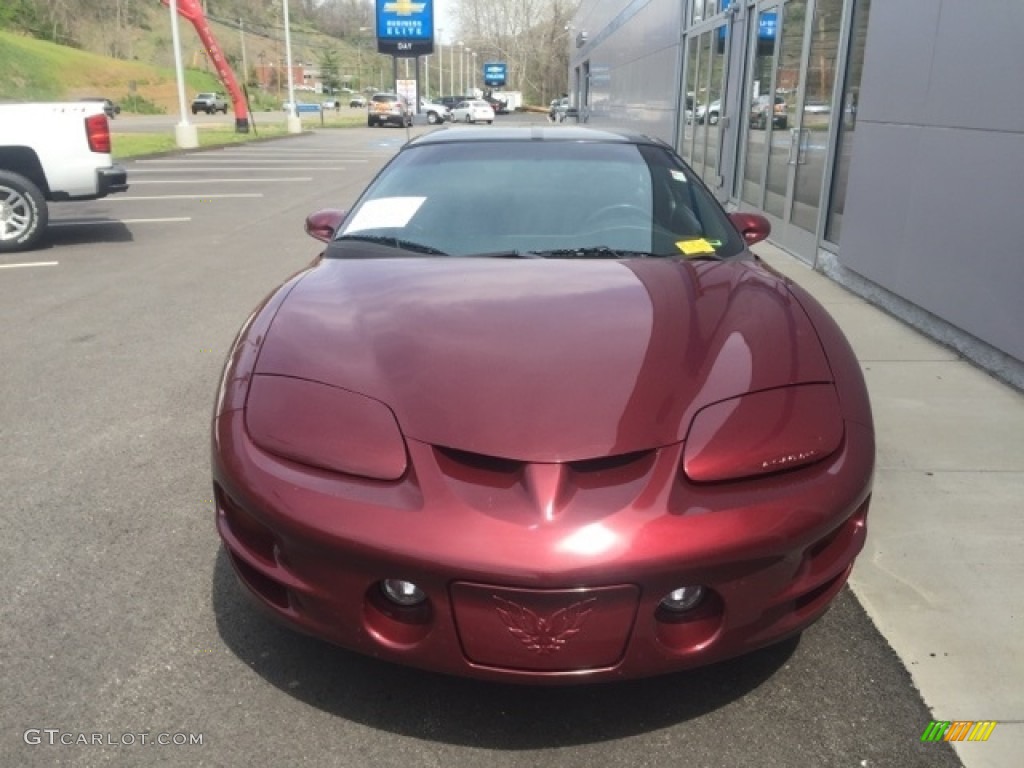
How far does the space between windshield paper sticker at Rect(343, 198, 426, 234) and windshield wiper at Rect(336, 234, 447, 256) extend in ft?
0.20

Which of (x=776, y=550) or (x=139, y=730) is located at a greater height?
(x=776, y=550)

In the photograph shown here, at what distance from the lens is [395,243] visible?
3.35 meters

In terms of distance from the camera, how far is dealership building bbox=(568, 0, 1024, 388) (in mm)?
5031

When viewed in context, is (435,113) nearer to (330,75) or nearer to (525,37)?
(525,37)

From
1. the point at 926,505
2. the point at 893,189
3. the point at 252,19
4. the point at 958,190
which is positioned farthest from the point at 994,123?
the point at 252,19

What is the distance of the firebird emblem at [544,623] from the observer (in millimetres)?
1919

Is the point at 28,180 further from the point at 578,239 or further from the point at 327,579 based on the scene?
the point at 327,579

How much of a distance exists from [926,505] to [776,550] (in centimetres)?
179

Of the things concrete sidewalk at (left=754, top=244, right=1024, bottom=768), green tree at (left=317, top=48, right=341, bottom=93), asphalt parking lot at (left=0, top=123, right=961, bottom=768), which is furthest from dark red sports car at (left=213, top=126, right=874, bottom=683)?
green tree at (left=317, top=48, right=341, bottom=93)

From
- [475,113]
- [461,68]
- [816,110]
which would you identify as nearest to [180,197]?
[816,110]

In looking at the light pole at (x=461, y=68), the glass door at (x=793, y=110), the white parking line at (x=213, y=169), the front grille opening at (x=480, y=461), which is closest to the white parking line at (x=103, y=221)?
the white parking line at (x=213, y=169)

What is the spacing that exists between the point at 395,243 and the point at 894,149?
463 centimetres

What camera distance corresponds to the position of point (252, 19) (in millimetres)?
124438

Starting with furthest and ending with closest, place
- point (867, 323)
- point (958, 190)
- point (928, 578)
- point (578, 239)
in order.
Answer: point (867, 323), point (958, 190), point (578, 239), point (928, 578)
